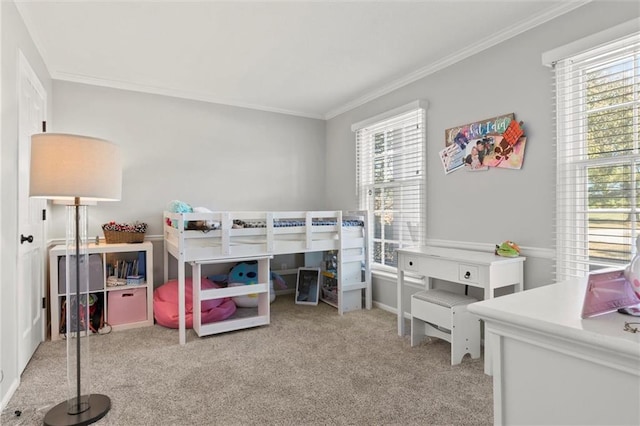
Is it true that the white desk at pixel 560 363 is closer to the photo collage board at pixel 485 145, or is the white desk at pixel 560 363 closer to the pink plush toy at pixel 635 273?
the pink plush toy at pixel 635 273

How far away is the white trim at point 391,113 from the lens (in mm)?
3146

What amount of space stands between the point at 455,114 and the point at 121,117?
3192mm

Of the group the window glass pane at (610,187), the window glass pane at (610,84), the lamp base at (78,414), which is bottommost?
the lamp base at (78,414)

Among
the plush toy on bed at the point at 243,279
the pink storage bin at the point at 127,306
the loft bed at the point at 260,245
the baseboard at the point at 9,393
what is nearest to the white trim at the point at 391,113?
the loft bed at the point at 260,245

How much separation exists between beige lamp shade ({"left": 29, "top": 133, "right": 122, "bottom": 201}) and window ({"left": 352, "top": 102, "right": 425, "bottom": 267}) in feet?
8.35

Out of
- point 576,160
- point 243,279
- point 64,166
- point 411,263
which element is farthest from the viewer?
point 243,279

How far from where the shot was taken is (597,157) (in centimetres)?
210

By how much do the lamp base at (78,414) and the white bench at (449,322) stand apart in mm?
2022

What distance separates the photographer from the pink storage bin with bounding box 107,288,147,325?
3070 mm

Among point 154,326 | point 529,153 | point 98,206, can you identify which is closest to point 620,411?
point 529,153

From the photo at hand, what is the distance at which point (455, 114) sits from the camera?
114 inches

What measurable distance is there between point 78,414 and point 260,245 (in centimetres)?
166

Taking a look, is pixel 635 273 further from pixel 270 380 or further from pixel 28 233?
pixel 28 233

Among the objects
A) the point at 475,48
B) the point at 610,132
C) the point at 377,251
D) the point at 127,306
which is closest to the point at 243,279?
the point at 127,306
